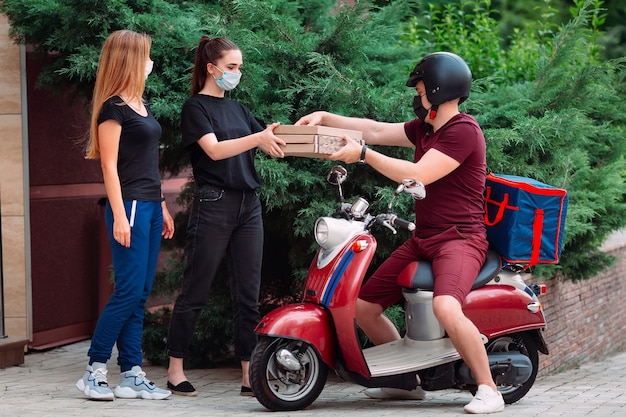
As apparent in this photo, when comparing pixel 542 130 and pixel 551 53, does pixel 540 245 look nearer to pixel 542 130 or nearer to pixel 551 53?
pixel 542 130

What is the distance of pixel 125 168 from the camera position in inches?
231

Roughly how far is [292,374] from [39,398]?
4.96ft

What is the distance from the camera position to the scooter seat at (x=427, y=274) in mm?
5668

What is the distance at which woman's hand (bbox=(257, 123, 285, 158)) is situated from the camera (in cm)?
544

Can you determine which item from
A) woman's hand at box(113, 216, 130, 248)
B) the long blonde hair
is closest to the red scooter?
woman's hand at box(113, 216, 130, 248)

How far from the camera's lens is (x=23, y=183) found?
24.8ft

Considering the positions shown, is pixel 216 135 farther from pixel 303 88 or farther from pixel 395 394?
pixel 395 394

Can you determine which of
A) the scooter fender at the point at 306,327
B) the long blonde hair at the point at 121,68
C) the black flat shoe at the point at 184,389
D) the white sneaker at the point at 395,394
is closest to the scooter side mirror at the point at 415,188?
the scooter fender at the point at 306,327

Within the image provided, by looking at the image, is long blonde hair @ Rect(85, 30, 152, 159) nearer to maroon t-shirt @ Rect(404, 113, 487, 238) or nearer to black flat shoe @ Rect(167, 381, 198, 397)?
black flat shoe @ Rect(167, 381, 198, 397)

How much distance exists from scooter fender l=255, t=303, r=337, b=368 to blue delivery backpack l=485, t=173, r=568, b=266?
1.04m

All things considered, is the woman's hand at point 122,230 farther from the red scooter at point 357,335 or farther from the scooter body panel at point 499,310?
the scooter body panel at point 499,310

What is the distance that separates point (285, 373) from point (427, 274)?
35.6 inches

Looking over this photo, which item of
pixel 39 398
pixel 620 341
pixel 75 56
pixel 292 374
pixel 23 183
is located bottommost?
pixel 620 341

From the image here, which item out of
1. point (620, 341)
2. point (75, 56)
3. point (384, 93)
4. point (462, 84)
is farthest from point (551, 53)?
point (620, 341)
